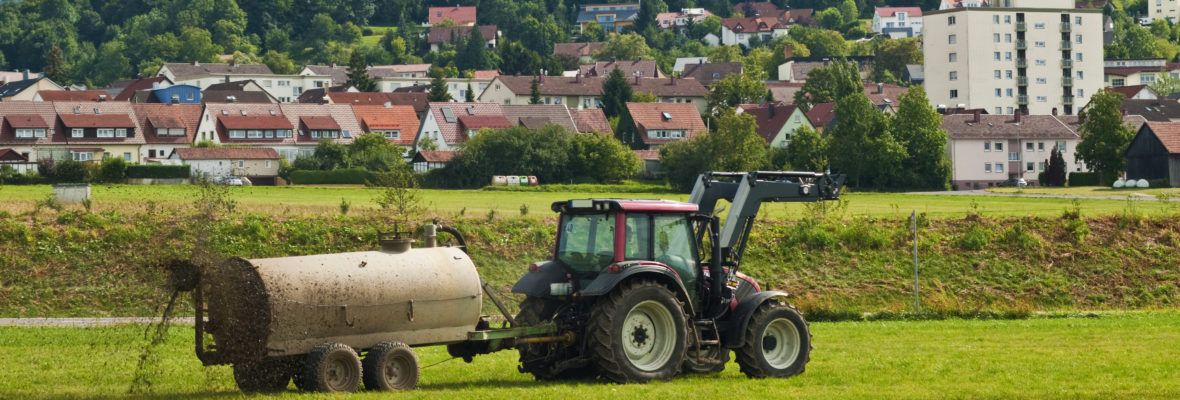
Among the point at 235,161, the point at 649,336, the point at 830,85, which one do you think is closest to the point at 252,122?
the point at 235,161

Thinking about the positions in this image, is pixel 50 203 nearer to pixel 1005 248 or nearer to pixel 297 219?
pixel 297 219

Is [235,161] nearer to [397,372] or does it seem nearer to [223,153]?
[223,153]

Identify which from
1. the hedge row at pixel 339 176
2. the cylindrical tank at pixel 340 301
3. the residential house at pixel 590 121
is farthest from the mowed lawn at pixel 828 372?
the residential house at pixel 590 121

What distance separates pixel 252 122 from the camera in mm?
127188

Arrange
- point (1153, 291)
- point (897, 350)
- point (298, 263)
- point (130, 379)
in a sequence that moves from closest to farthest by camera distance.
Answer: point (298, 263) < point (130, 379) < point (897, 350) < point (1153, 291)

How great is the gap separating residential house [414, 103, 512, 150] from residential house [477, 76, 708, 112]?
123ft

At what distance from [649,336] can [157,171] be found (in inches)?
3281

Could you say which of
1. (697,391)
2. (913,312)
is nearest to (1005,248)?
(913,312)

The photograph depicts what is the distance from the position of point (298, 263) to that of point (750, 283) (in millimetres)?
6483

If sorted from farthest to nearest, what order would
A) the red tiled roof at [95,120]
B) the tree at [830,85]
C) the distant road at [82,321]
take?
1. the tree at [830,85]
2. the red tiled roof at [95,120]
3. the distant road at [82,321]

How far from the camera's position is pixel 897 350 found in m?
23.2

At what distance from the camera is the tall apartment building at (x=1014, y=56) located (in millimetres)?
159750

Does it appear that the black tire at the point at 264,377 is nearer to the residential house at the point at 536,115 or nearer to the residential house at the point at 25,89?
the residential house at the point at 536,115

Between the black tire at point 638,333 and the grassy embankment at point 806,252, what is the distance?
14202mm
